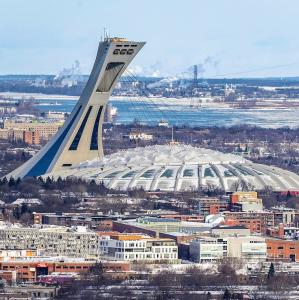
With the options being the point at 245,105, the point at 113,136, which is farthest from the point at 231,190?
the point at 245,105

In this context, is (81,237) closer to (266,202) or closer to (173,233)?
(173,233)

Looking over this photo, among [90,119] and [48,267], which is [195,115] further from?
[48,267]

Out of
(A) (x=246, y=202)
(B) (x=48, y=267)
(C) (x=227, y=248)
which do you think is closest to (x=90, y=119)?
(A) (x=246, y=202)

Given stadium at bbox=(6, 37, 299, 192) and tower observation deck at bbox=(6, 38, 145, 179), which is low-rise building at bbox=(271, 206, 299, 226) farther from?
tower observation deck at bbox=(6, 38, 145, 179)

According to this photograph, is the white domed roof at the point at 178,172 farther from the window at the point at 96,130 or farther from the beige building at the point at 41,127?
the beige building at the point at 41,127

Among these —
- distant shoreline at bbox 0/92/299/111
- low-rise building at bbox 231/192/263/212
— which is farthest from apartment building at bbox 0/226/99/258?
distant shoreline at bbox 0/92/299/111

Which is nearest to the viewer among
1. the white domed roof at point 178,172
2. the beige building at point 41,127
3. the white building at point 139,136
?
the white domed roof at point 178,172

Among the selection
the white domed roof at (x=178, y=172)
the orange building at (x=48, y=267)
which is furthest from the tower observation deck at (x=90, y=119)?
the orange building at (x=48, y=267)
